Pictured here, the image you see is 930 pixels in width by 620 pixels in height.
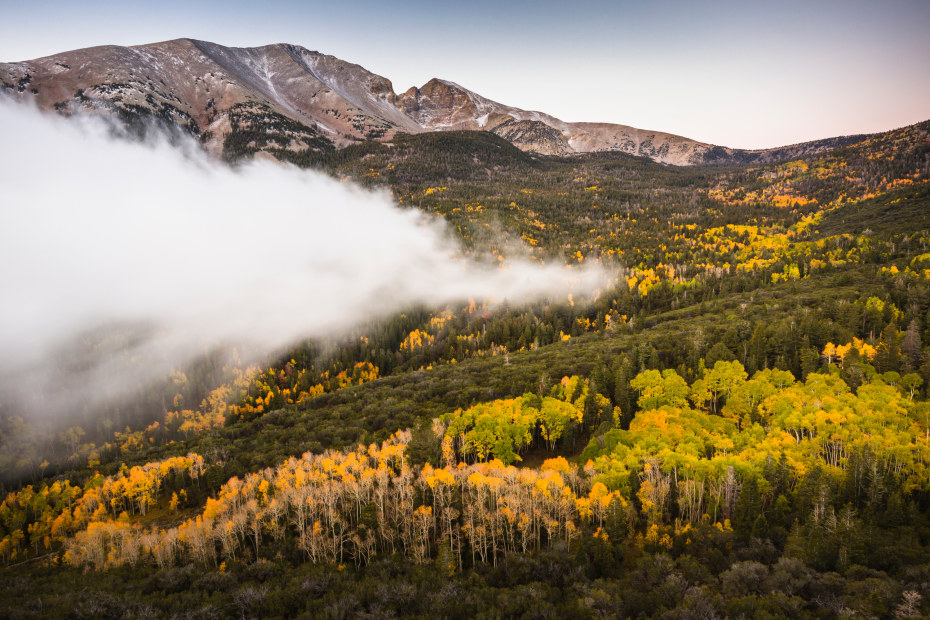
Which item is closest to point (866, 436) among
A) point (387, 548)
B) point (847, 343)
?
point (847, 343)

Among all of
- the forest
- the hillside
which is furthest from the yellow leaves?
the hillside

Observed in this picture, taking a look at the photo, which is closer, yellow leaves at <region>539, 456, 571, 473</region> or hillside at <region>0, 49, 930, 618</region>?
hillside at <region>0, 49, 930, 618</region>

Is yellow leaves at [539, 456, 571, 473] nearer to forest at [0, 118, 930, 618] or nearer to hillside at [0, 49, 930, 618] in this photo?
forest at [0, 118, 930, 618]

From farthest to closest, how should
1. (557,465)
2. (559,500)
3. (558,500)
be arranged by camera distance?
(557,465) → (558,500) → (559,500)

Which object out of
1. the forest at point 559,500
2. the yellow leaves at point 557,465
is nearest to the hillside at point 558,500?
the forest at point 559,500

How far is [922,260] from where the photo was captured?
164375 millimetres

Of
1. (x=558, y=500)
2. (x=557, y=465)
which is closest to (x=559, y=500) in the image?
(x=558, y=500)

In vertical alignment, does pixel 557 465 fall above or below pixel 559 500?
below

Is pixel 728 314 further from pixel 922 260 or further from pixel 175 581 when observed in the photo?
pixel 175 581

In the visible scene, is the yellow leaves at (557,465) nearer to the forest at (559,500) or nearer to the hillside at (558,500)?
the forest at (559,500)

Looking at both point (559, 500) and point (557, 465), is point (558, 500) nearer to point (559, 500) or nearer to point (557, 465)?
point (559, 500)

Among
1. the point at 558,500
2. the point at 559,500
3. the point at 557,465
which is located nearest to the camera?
the point at 559,500

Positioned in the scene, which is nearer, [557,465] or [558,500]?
[558,500]

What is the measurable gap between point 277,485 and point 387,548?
29299mm
